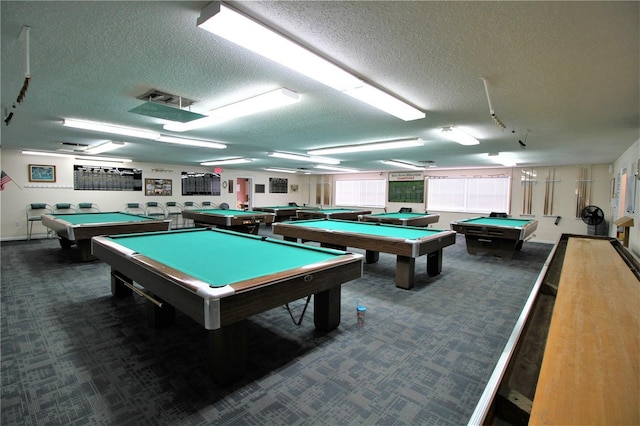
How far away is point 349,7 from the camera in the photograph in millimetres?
1468

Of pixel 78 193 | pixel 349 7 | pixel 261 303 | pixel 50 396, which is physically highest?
pixel 349 7

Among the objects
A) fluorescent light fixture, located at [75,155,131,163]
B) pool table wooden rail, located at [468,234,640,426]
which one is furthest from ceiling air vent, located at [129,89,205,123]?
fluorescent light fixture, located at [75,155,131,163]

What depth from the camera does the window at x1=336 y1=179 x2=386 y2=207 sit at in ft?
40.0

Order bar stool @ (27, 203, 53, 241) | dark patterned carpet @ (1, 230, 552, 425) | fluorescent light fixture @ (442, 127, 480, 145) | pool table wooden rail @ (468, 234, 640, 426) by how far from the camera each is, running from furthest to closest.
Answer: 1. bar stool @ (27, 203, 53, 241)
2. fluorescent light fixture @ (442, 127, 480, 145)
3. dark patterned carpet @ (1, 230, 552, 425)
4. pool table wooden rail @ (468, 234, 640, 426)

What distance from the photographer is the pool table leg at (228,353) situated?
6.50 feet

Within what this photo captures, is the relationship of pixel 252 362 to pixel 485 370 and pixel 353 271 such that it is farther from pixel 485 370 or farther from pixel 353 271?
pixel 485 370

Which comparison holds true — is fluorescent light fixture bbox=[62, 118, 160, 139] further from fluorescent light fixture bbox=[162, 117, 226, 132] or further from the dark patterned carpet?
the dark patterned carpet

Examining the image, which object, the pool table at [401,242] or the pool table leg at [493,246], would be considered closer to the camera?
the pool table at [401,242]

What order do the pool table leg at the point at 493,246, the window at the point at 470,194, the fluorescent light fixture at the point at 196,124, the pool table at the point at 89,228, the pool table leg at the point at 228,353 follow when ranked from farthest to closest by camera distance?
1. the window at the point at 470,194
2. the pool table leg at the point at 493,246
3. the pool table at the point at 89,228
4. the fluorescent light fixture at the point at 196,124
5. the pool table leg at the point at 228,353

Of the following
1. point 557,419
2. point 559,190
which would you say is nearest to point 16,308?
point 557,419

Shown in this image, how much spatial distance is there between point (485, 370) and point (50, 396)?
300 centimetres

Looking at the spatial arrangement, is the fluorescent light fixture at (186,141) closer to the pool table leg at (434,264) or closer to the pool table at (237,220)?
the pool table at (237,220)

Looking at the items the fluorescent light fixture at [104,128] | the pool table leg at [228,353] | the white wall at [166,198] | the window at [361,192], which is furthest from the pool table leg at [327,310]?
the window at [361,192]

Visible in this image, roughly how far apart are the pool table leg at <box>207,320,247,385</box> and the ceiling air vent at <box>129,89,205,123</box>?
2217mm
